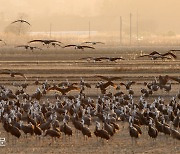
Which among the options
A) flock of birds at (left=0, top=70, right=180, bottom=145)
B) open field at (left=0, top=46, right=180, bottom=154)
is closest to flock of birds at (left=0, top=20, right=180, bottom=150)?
flock of birds at (left=0, top=70, right=180, bottom=145)

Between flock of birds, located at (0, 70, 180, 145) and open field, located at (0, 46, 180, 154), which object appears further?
flock of birds, located at (0, 70, 180, 145)

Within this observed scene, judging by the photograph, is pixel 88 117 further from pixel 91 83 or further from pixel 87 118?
pixel 91 83

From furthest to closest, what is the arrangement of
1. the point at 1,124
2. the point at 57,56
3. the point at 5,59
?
the point at 57,56, the point at 5,59, the point at 1,124

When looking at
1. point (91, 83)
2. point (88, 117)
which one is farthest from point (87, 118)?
point (91, 83)

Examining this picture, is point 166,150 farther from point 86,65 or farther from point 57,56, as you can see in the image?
point 57,56

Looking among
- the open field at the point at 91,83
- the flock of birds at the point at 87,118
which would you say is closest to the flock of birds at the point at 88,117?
the flock of birds at the point at 87,118

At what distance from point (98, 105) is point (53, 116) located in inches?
124

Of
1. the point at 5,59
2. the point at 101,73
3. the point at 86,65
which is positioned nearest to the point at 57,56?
the point at 5,59

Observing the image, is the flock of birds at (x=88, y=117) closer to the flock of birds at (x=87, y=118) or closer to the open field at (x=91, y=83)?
the flock of birds at (x=87, y=118)

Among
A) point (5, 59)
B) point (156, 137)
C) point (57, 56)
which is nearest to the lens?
point (156, 137)

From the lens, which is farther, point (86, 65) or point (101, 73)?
point (86, 65)

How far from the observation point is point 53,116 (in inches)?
784

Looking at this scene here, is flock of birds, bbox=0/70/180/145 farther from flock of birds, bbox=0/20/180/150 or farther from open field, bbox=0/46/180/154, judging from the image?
open field, bbox=0/46/180/154

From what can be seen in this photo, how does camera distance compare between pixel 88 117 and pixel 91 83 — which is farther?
pixel 91 83
